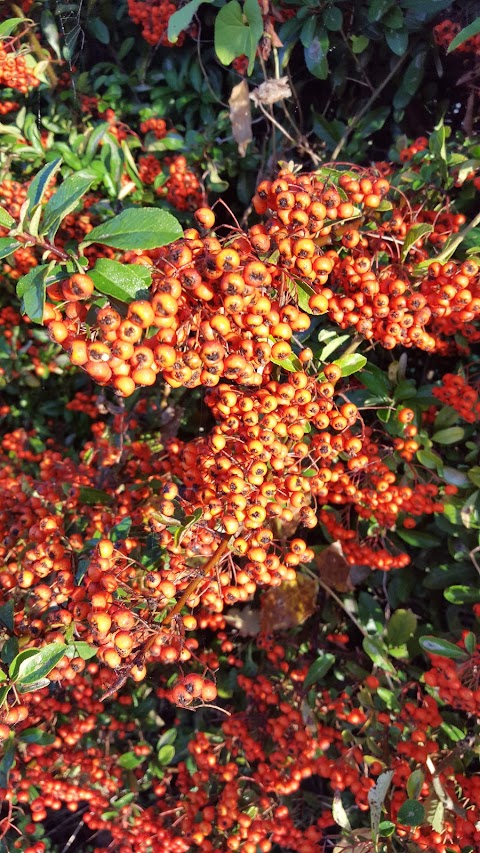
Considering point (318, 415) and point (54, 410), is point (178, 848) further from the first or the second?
point (54, 410)

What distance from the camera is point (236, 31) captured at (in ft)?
6.82

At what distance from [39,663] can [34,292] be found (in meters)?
1.19

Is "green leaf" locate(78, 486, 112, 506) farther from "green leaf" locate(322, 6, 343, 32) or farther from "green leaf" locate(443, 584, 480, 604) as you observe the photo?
"green leaf" locate(322, 6, 343, 32)

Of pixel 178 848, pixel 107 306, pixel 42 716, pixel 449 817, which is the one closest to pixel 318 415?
pixel 107 306

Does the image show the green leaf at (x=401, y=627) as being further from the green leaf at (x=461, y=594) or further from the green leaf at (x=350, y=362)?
the green leaf at (x=350, y=362)

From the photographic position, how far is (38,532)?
218cm

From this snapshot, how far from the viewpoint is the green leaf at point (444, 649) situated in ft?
7.41

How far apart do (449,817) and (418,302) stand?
86.9 inches

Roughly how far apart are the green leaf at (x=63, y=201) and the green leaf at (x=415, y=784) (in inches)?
95.5

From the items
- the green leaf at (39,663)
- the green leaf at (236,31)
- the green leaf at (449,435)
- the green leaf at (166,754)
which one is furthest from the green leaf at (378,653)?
the green leaf at (236,31)

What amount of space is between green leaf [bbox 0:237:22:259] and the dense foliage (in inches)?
0.5

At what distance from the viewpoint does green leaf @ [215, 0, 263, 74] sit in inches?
78.8

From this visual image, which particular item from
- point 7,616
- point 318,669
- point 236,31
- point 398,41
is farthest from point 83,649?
point 398,41

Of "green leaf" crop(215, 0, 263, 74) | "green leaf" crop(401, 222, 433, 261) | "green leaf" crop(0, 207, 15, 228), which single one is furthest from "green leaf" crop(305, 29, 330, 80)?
"green leaf" crop(0, 207, 15, 228)
